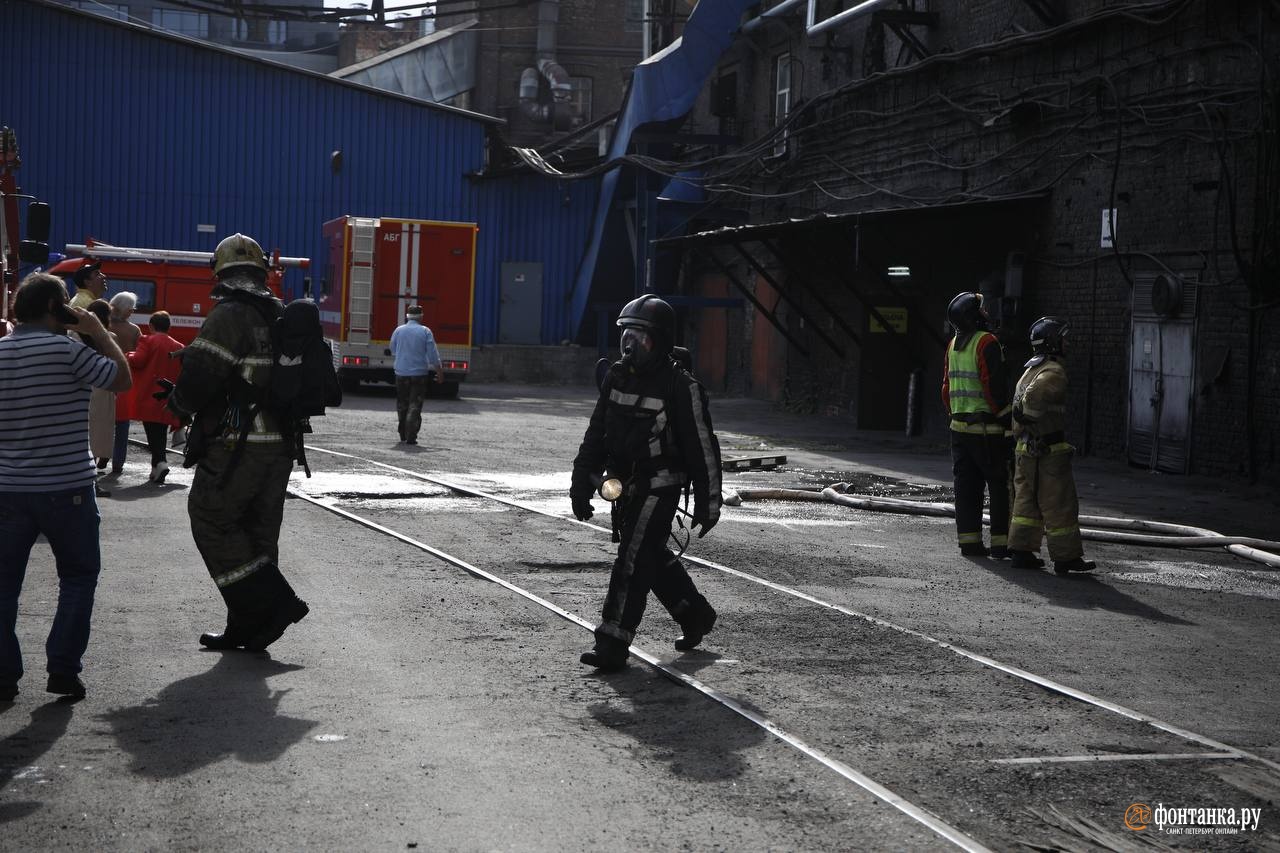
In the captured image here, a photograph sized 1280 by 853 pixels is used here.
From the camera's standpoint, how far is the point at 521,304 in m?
39.2

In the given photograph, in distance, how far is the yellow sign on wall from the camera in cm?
2523

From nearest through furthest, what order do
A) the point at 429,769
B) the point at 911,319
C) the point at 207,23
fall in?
the point at 429,769 → the point at 911,319 → the point at 207,23

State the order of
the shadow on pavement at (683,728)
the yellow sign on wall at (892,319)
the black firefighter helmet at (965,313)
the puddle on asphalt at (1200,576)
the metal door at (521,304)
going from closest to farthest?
the shadow on pavement at (683,728) < the puddle on asphalt at (1200,576) < the black firefighter helmet at (965,313) < the yellow sign on wall at (892,319) < the metal door at (521,304)

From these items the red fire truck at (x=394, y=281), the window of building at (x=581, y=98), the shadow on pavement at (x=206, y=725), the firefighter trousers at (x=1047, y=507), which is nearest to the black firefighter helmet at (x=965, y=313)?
the firefighter trousers at (x=1047, y=507)

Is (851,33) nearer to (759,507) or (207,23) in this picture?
(759,507)

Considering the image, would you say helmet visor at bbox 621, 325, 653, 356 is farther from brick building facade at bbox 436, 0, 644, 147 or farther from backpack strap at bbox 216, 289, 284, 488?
brick building facade at bbox 436, 0, 644, 147

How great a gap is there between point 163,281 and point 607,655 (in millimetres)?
20552

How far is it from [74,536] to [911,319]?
19916 mm

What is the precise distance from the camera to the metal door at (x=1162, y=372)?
58.1 feet

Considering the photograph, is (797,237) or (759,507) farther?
(797,237)

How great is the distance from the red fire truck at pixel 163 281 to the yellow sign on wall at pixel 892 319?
433 inches

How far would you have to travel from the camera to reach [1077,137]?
775 inches

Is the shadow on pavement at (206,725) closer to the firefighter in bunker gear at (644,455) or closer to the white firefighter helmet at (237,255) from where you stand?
the firefighter in bunker gear at (644,455)

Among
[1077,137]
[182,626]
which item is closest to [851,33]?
[1077,137]
